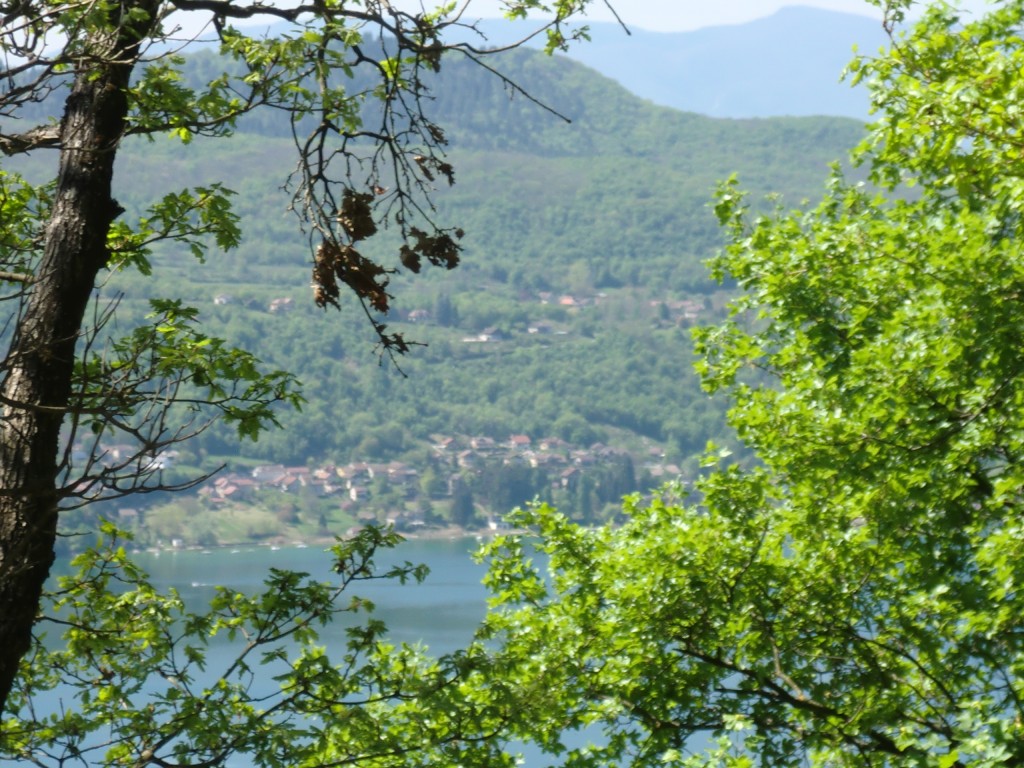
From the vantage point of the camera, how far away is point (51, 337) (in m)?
4.17

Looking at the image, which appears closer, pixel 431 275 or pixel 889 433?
pixel 889 433

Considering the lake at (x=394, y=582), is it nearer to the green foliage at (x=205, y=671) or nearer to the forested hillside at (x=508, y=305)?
the forested hillside at (x=508, y=305)

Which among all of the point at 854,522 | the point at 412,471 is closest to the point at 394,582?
the point at 854,522

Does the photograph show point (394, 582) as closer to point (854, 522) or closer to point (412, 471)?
point (854, 522)

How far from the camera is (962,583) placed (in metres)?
7.41

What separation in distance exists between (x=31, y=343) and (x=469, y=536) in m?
97.7

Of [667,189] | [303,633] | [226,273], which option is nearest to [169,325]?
[303,633]

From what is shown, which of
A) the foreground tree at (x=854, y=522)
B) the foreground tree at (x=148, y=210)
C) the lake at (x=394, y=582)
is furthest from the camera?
the lake at (x=394, y=582)

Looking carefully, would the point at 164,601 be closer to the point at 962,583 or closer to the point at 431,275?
the point at 962,583

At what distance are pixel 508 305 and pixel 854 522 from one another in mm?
141932

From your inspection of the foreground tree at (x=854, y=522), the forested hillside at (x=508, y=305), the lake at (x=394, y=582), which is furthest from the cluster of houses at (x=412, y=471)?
the foreground tree at (x=854, y=522)

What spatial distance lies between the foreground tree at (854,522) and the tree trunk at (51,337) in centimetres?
271

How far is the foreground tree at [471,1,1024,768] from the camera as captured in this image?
6621 millimetres

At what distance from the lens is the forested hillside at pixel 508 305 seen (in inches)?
4798
